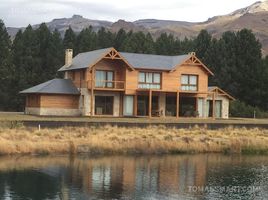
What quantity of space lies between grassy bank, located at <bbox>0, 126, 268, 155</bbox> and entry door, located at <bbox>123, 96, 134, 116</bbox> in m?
16.0

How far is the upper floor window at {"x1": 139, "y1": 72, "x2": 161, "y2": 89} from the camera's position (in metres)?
60.3

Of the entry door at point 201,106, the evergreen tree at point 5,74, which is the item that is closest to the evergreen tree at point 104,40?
the evergreen tree at point 5,74

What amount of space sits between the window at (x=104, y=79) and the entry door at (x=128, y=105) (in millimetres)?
2252

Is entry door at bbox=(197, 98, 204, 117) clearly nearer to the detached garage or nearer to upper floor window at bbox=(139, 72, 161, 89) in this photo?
upper floor window at bbox=(139, 72, 161, 89)

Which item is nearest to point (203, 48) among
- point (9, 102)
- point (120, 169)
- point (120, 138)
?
point (9, 102)

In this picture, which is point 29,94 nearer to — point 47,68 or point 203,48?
point 47,68

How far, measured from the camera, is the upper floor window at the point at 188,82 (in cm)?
6206

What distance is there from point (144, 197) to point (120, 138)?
1461 centimetres

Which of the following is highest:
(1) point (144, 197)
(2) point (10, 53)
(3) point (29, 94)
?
(2) point (10, 53)

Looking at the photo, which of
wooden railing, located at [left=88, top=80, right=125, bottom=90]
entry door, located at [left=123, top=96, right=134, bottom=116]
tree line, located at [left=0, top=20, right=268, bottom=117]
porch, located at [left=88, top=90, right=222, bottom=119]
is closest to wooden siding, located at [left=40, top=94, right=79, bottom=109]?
porch, located at [left=88, top=90, right=222, bottom=119]

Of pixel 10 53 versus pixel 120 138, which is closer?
pixel 120 138

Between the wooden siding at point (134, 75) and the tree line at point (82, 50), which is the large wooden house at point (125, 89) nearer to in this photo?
the wooden siding at point (134, 75)

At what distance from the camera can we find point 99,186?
83.9 ft

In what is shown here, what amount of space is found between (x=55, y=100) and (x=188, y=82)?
47.8ft
